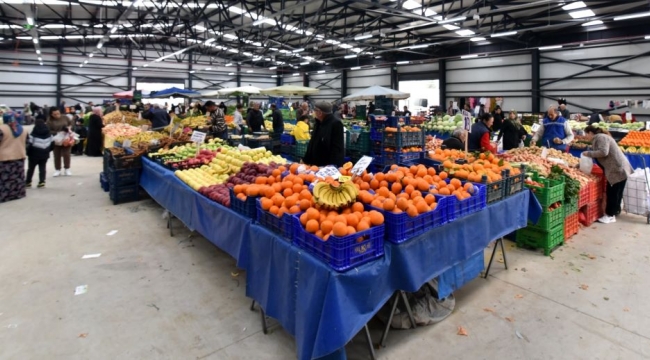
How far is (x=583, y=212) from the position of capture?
5.21m

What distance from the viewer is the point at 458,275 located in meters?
3.02

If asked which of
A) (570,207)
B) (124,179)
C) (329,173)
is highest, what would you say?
(329,173)

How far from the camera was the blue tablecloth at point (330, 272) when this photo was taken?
6.53ft

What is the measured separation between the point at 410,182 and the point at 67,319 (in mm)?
2948

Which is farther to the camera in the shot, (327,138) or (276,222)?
(327,138)

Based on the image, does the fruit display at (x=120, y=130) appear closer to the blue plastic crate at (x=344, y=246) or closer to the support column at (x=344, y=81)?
the blue plastic crate at (x=344, y=246)

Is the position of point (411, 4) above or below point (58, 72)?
below

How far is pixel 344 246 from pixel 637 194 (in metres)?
5.77

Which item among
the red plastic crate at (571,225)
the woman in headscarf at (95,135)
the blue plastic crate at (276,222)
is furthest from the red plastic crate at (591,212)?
the woman in headscarf at (95,135)

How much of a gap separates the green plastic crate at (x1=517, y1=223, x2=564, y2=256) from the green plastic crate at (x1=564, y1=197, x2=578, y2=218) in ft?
0.76

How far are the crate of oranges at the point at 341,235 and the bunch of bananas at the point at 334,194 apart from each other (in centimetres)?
5

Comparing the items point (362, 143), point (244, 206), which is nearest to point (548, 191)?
point (244, 206)

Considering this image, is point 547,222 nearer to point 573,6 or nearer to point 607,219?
point 607,219

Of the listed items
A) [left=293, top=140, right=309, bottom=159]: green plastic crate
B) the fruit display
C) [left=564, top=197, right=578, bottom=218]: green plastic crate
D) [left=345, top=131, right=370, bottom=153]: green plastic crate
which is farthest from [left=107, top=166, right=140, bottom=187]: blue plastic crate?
[left=564, top=197, right=578, bottom=218]: green plastic crate
